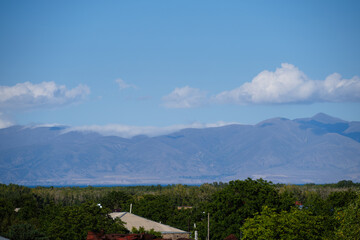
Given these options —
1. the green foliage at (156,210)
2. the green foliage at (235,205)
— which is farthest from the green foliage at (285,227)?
the green foliage at (156,210)

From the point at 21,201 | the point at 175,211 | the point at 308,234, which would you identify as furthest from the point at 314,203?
the point at 21,201

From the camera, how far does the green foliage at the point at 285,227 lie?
62.8m

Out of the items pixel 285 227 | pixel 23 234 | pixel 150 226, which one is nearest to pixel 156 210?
pixel 150 226

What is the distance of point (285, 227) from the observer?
2480 inches

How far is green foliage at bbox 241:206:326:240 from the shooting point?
62844 mm

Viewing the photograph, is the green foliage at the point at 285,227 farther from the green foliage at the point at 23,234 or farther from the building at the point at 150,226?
the building at the point at 150,226

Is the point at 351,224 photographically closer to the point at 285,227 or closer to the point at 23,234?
the point at 285,227

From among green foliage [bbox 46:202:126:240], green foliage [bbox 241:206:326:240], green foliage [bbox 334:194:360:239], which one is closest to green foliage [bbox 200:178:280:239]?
green foliage [bbox 46:202:126:240]

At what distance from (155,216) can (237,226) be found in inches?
1743

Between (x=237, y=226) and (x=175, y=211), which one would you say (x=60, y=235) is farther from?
(x=175, y=211)

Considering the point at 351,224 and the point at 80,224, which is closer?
the point at 351,224

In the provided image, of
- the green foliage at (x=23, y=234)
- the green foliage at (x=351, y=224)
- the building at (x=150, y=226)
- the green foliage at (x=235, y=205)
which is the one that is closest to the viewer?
the green foliage at (x=351, y=224)

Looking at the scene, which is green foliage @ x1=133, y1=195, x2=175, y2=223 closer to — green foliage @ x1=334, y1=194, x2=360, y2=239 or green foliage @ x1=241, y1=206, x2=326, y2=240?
green foliage @ x1=241, y1=206, x2=326, y2=240

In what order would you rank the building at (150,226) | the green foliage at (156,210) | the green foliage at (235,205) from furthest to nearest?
1. the green foliage at (156,210)
2. the building at (150,226)
3. the green foliage at (235,205)
